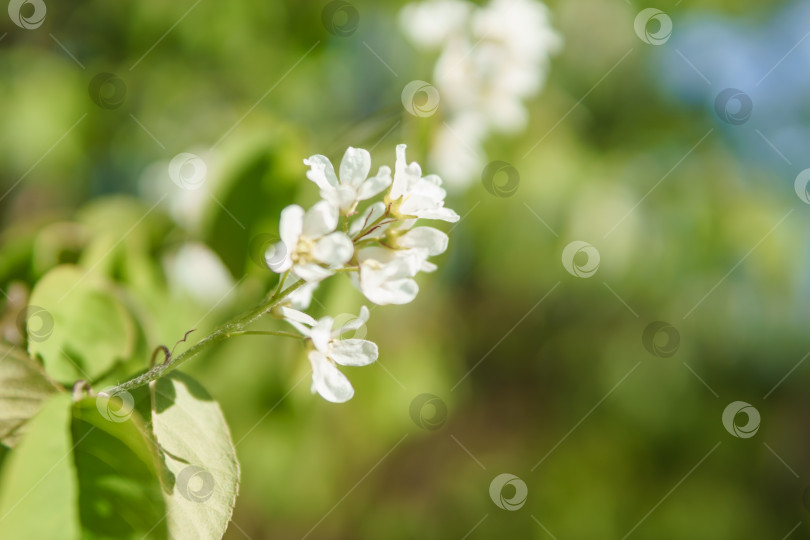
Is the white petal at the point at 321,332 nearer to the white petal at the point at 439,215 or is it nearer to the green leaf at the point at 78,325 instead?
the white petal at the point at 439,215

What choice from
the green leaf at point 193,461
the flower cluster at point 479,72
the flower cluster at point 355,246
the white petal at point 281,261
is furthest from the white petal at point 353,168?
the flower cluster at point 479,72

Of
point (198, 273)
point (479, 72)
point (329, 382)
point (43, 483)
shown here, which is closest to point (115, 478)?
A: point (43, 483)

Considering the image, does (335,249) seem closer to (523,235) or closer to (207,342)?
(207,342)

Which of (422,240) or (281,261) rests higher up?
(422,240)

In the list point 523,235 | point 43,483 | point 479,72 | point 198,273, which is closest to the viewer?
point 43,483

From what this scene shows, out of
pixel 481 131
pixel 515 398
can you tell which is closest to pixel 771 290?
pixel 481 131

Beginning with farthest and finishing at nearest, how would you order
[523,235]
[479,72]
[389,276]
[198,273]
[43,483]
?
[523,235] → [479,72] → [198,273] → [389,276] → [43,483]

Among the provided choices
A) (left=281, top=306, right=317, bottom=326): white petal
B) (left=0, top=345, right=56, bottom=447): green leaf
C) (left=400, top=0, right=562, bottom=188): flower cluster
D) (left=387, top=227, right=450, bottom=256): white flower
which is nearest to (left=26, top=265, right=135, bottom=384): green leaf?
(left=0, top=345, right=56, bottom=447): green leaf
